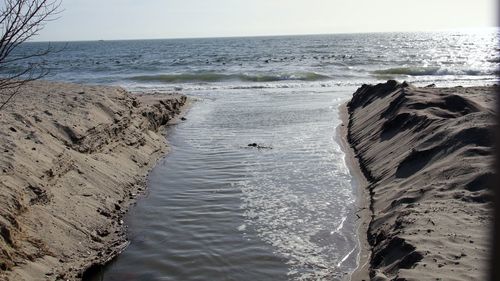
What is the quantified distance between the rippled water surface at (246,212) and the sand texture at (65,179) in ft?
1.47

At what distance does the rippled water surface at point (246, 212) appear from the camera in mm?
6766

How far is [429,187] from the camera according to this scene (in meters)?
7.94

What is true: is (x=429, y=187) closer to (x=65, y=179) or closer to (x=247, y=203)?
(x=247, y=203)

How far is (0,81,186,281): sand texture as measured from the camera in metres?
6.38

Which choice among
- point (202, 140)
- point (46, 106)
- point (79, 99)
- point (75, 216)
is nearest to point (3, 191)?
point (75, 216)

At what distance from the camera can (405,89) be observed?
1548 cm

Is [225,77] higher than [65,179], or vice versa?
[225,77]

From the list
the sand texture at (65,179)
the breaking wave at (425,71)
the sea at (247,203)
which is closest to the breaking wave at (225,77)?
the breaking wave at (425,71)

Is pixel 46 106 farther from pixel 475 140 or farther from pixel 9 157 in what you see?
pixel 475 140

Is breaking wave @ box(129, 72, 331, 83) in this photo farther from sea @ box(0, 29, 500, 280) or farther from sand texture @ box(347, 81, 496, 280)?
sand texture @ box(347, 81, 496, 280)

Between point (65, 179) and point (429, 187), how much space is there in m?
6.18

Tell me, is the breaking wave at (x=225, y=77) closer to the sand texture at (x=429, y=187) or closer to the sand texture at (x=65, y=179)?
the sand texture at (x=65, y=179)

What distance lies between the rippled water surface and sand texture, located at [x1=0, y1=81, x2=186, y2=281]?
449mm

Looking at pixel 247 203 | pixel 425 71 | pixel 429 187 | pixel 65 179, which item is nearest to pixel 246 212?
pixel 247 203
